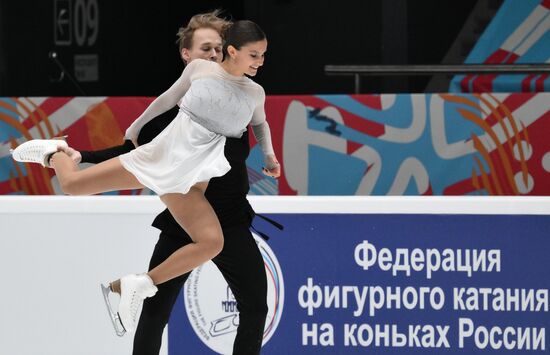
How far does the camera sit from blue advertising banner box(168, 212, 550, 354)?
4.74 m

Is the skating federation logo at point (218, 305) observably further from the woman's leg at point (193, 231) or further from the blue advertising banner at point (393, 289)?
the woman's leg at point (193, 231)

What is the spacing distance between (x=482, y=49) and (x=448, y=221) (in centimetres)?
369

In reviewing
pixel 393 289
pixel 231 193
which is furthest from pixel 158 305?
pixel 393 289

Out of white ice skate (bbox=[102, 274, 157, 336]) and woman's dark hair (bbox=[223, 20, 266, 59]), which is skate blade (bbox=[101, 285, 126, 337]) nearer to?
white ice skate (bbox=[102, 274, 157, 336])

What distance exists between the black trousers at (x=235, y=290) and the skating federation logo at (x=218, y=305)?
28.8 inches

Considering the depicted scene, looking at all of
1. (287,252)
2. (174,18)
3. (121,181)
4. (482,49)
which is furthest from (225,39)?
(174,18)

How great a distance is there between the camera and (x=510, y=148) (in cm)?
607

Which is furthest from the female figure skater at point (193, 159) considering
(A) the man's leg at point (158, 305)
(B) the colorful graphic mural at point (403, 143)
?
(B) the colorful graphic mural at point (403, 143)

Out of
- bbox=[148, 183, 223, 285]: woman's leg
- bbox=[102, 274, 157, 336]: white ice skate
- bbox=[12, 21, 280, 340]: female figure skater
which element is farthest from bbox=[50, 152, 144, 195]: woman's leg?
bbox=[102, 274, 157, 336]: white ice skate

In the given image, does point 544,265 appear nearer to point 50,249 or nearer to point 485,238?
point 485,238

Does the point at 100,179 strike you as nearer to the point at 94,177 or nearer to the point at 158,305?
the point at 94,177

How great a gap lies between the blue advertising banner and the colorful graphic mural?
1.34 m

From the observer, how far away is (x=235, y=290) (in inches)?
159

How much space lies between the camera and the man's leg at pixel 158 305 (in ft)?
13.2
